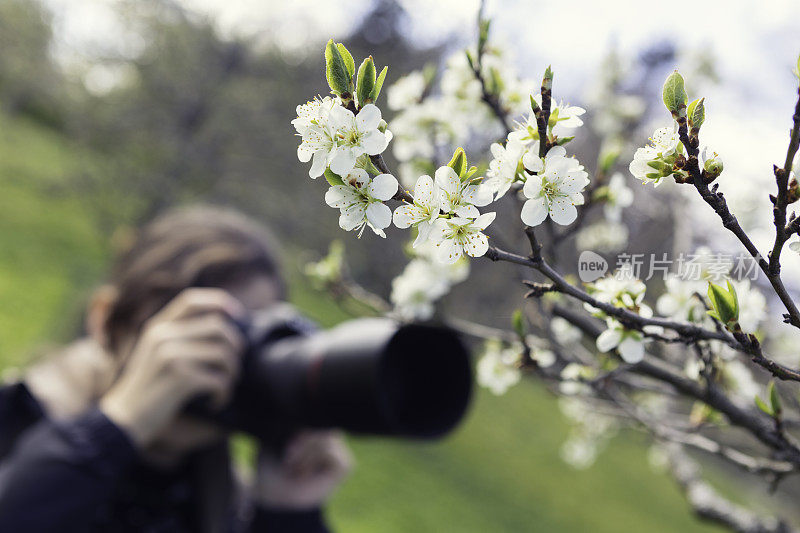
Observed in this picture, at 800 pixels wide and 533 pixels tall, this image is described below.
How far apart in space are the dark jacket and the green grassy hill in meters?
1.58

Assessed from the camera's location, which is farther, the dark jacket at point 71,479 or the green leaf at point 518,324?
the dark jacket at point 71,479

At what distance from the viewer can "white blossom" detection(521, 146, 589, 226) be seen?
35 cm

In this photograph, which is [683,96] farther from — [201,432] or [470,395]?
[201,432]

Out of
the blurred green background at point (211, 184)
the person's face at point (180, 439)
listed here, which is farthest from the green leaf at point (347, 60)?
the blurred green background at point (211, 184)

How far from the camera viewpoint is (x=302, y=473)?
1153mm

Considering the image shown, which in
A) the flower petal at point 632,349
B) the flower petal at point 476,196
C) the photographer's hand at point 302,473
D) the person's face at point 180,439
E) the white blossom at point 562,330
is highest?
the flower petal at point 476,196

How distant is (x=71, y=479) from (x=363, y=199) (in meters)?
0.67

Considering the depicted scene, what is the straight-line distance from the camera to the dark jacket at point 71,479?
2.57 ft

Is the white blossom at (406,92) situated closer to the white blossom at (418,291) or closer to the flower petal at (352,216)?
the white blossom at (418,291)

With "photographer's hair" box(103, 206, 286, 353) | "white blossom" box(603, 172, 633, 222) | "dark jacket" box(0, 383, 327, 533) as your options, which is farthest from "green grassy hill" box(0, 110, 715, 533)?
"white blossom" box(603, 172, 633, 222)

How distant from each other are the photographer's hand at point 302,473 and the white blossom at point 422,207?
0.89 meters

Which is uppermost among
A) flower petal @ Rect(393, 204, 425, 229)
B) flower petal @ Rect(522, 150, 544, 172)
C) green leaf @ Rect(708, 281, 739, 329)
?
flower petal @ Rect(522, 150, 544, 172)

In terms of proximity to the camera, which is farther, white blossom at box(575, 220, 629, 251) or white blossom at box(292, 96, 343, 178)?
white blossom at box(575, 220, 629, 251)

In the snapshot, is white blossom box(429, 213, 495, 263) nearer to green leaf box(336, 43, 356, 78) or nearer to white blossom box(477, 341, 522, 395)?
green leaf box(336, 43, 356, 78)
